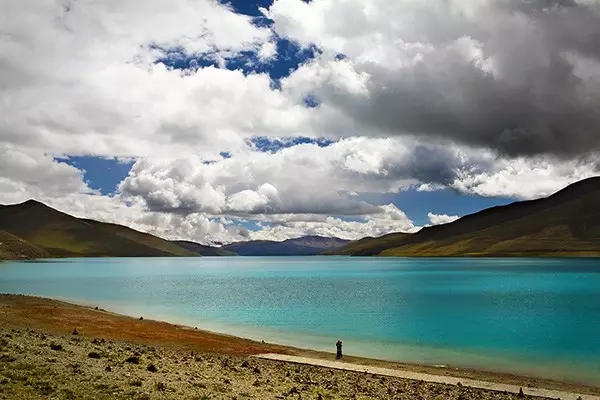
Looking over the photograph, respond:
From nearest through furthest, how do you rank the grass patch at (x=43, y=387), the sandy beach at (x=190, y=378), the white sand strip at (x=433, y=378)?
the grass patch at (x=43, y=387) < the sandy beach at (x=190, y=378) < the white sand strip at (x=433, y=378)

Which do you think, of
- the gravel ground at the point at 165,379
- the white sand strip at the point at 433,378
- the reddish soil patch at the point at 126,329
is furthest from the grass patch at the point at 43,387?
the reddish soil patch at the point at 126,329

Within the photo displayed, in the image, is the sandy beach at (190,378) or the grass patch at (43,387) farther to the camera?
the sandy beach at (190,378)

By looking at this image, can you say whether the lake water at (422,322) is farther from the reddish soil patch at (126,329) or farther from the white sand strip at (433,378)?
the white sand strip at (433,378)

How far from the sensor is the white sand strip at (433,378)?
96.9 feet

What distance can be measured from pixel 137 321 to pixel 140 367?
39.3 meters

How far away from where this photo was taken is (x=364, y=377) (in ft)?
104

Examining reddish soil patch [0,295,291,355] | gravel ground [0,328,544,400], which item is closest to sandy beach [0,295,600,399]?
gravel ground [0,328,544,400]

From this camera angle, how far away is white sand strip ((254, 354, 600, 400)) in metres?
29.5

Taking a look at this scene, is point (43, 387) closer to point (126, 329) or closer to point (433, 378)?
point (433, 378)

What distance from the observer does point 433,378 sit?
32594mm

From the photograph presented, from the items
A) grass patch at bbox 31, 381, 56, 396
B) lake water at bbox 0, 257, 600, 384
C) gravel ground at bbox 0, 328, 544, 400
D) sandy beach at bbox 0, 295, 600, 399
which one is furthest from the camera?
lake water at bbox 0, 257, 600, 384

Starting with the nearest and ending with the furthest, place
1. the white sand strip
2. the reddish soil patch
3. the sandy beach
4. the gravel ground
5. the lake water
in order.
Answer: the gravel ground < the sandy beach < the white sand strip < the lake water < the reddish soil patch

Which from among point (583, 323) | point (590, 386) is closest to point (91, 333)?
point (590, 386)

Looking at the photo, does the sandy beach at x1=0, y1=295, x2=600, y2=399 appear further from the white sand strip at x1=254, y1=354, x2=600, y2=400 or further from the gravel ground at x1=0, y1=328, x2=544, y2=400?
the white sand strip at x1=254, y1=354, x2=600, y2=400
